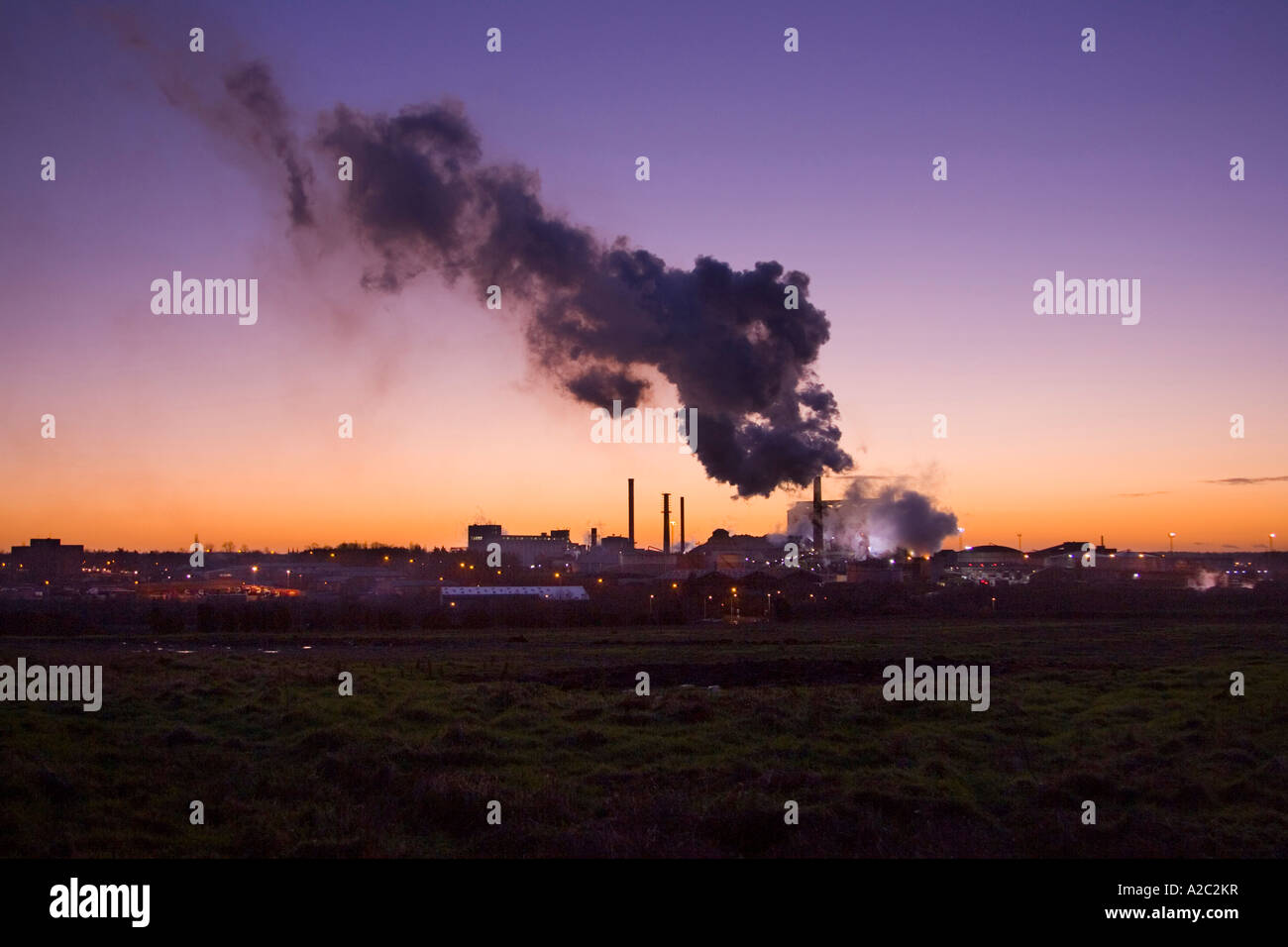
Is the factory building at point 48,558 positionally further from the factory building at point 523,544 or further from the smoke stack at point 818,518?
the smoke stack at point 818,518

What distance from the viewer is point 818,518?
85.1m

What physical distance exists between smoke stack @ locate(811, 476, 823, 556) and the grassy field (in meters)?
54.6

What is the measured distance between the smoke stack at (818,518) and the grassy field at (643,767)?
2151 inches

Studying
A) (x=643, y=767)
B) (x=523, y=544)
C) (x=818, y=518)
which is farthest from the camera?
(x=523, y=544)

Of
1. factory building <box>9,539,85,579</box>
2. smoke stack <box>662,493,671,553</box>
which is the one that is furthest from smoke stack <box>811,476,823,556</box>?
factory building <box>9,539,85,579</box>

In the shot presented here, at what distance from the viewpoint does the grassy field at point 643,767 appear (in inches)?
462

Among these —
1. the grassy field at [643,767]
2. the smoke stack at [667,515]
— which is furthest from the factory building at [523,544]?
the grassy field at [643,767]

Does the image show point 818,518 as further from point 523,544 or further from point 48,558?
point 48,558

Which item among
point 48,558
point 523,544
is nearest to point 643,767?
point 523,544

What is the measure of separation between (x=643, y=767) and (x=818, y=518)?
71.6 m

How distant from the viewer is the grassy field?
11.7 meters

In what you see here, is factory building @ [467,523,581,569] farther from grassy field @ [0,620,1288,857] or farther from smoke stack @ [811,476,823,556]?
grassy field @ [0,620,1288,857]
